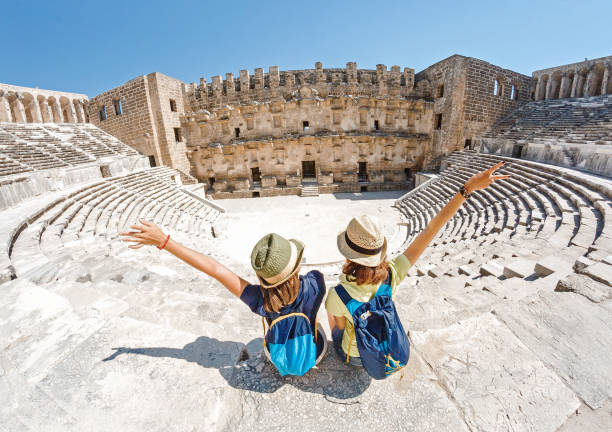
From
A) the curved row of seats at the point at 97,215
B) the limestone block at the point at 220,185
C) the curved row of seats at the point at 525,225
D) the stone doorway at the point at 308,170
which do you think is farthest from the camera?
the stone doorway at the point at 308,170

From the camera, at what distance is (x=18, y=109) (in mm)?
15672

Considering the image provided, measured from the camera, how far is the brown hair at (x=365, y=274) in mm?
1719

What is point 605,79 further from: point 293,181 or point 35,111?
point 35,111

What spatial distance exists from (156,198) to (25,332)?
11.1m

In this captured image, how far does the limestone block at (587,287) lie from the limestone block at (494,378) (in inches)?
50.0

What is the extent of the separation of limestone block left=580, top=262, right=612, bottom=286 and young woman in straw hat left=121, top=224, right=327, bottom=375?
3.46m

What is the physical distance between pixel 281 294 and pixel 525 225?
764 cm

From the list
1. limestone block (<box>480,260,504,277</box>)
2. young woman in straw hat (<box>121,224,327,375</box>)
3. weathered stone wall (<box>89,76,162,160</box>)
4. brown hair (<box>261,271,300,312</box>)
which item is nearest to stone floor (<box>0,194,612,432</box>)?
young woman in straw hat (<box>121,224,327,375</box>)

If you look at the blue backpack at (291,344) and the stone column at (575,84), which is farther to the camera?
the stone column at (575,84)

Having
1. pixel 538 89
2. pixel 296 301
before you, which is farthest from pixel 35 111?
pixel 538 89

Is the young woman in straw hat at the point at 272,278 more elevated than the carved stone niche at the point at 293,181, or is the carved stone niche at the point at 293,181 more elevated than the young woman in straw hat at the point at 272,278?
the young woman in straw hat at the point at 272,278

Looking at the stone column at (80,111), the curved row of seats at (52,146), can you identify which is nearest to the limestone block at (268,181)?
the curved row of seats at (52,146)

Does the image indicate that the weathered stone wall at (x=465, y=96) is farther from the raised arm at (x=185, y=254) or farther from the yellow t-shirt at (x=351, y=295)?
the raised arm at (x=185, y=254)

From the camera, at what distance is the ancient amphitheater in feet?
5.52
